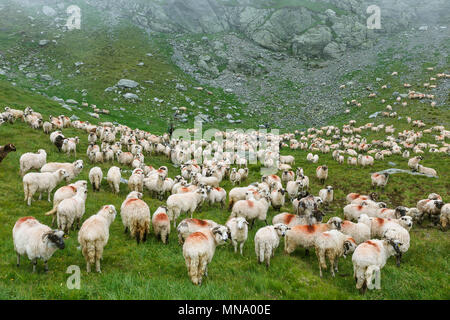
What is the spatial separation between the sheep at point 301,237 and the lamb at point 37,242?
784 centimetres

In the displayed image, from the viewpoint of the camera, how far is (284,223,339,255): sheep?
1052cm

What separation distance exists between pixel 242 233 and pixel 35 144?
775 inches

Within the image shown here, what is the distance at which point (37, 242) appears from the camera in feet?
25.5

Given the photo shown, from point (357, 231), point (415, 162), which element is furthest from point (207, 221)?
point (415, 162)

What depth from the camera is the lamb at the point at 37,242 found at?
25.3 feet

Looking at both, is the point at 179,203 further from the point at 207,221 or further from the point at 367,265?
the point at 367,265

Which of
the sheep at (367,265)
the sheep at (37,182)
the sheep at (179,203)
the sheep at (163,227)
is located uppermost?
the sheep at (37,182)

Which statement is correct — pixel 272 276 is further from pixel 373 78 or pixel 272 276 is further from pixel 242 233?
pixel 373 78

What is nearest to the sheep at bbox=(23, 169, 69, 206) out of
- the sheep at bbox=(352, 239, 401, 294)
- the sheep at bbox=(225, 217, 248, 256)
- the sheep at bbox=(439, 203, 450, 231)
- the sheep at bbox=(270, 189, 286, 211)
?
the sheep at bbox=(225, 217, 248, 256)

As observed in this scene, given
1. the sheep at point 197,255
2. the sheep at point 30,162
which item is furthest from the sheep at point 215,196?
the sheep at point 30,162

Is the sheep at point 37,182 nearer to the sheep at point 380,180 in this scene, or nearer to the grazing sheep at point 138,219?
the grazing sheep at point 138,219
